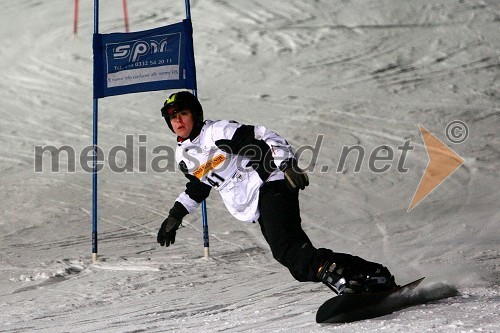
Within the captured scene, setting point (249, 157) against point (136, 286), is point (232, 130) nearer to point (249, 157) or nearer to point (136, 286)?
point (249, 157)

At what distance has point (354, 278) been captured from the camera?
394 cm

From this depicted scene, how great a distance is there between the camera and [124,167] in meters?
9.68

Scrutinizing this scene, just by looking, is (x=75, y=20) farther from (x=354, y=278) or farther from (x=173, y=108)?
(x=354, y=278)

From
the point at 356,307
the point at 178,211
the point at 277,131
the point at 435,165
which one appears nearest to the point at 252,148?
the point at 178,211

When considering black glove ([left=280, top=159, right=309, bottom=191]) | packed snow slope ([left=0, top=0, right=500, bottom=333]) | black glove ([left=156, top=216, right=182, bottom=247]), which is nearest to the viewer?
black glove ([left=280, top=159, right=309, bottom=191])

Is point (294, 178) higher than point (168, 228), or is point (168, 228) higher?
point (294, 178)

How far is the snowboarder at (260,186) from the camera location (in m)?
4.00

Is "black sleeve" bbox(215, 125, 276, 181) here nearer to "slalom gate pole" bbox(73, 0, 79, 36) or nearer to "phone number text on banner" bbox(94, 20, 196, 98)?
"phone number text on banner" bbox(94, 20, 196, 98)

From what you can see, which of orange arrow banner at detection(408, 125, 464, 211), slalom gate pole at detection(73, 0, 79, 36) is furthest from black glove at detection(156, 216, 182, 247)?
slalom gate pole at detection(73, 0, 79, 36)

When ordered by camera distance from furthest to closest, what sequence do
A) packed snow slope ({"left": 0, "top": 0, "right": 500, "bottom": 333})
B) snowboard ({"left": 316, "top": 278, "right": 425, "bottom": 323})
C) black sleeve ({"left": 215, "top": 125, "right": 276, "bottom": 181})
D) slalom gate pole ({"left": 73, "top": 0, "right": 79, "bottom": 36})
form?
slalom gate pole ({"left": 73, "top": 0, "right": 79, "bottom": 36}), packed snow slope ({"left": 0, "top": 0, "right": 500, "bottom": 333}), black sleeve ({"left": 215, "top": 125, "right": 276, "bottom": 181}), snowboard ({"left": 316, "top": 278, "right": 425, "bottom": 323})

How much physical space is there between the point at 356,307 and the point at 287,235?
1.69ft

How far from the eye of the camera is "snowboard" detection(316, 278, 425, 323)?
3826mm

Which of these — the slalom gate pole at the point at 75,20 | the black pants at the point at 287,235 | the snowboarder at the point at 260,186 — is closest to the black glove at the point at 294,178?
the snowboarder at the point at 260,186

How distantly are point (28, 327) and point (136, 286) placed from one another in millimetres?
1140
